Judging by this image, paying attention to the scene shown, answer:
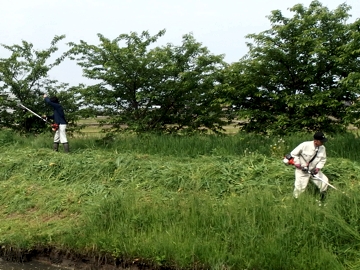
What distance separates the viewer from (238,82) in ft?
36.1

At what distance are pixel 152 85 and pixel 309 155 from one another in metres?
6.01

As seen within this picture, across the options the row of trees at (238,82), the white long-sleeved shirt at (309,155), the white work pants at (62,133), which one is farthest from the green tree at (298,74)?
the white work pants at (62,133)

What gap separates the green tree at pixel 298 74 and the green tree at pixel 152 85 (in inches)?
35.2

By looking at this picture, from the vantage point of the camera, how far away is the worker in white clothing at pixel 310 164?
251 inches

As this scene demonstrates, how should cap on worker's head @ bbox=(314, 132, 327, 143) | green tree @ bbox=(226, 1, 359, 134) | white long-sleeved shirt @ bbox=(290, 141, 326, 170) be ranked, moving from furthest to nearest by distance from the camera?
green tree @ bbox=(226, 1, 359, 134) → white long-sleeved shirt @ bbox=(290, 141, 326, 170) → cap on worker's head @ bbox=(314, 132, 327, 143)

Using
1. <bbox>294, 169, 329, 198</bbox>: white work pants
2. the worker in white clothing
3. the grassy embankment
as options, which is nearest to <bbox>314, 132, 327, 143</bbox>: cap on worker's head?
the worker in white clothing

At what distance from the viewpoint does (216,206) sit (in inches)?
245

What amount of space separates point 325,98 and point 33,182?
7338 mm

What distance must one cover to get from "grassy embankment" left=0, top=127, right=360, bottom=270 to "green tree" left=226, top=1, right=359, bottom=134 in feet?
2.99

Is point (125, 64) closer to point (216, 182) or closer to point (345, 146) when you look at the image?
point (216, 182)

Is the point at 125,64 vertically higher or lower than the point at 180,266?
higher

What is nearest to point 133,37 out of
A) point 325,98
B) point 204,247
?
point 325,98

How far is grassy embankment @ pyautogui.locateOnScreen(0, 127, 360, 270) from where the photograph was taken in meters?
5.26

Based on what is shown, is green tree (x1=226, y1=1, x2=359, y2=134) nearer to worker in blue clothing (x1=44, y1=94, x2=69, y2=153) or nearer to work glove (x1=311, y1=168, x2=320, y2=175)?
work glove (x1=311, y1=168, x2=320, y2=175)
